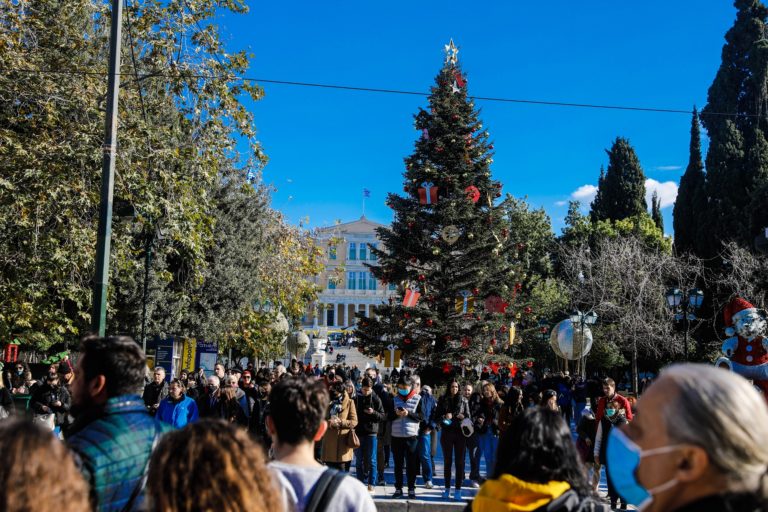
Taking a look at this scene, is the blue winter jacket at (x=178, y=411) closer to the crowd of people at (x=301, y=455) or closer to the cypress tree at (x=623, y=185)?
the crowd of people at (x=301, y=455)

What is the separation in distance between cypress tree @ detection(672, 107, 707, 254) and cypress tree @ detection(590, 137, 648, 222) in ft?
23.0

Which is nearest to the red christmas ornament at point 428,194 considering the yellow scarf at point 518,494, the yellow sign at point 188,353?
the yellow sign at point 188,353

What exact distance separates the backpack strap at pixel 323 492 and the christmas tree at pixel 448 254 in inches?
849

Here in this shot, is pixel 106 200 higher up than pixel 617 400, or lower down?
higher up

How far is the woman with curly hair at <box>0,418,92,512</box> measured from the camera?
184 centimetres

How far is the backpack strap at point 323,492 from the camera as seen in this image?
3020mm

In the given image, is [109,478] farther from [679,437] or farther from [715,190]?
[715,190]

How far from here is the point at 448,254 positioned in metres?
25.4

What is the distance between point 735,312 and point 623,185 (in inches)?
1697

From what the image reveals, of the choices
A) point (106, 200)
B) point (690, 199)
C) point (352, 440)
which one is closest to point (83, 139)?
point (106, 200)

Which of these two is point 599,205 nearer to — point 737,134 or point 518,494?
point 737,134

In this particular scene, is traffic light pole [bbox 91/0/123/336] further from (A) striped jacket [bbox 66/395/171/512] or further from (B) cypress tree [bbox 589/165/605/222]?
(B) cypress tree [bbox 589/165/605/222]

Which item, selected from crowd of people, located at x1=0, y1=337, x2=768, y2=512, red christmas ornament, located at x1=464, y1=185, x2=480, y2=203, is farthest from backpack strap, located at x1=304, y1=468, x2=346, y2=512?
red christmas ornament, located at x1=464, y1=185, x2=480, y2=203

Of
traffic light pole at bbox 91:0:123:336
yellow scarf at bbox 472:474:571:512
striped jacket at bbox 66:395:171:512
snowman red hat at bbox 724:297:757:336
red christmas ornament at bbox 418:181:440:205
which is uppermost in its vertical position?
red christmas ornament at bbox 418:181:440:205
